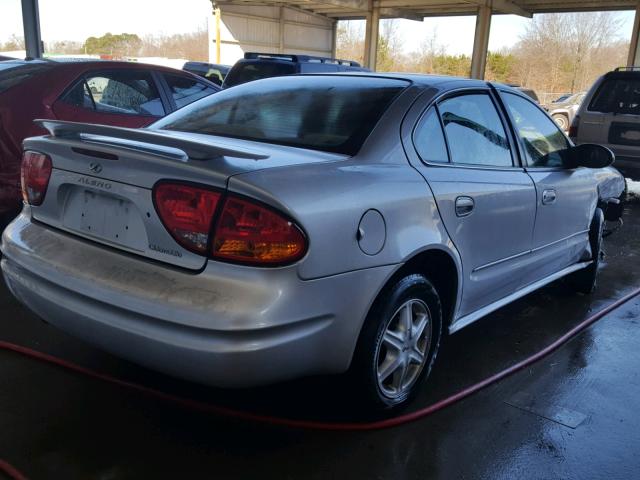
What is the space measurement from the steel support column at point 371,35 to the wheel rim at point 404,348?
31.8 m

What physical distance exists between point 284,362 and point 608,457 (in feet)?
4.87

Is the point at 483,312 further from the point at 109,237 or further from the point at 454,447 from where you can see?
the point at 109,237

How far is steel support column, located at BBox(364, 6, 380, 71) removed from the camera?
32688 mm

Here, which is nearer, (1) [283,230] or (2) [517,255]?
(1) [283,230]

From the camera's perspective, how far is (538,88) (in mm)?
48812

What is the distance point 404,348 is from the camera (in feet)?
9.04

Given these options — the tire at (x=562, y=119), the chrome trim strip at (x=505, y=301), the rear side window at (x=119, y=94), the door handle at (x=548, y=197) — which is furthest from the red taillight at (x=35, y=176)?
the tire at (x=562, y=119)

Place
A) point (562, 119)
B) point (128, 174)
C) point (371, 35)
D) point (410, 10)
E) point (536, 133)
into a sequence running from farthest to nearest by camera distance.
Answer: point (410, 10)
point (371, 35)
point (562, 119)
point (536, 133)
point (128, 174)

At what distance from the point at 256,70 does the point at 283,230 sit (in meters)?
8.65

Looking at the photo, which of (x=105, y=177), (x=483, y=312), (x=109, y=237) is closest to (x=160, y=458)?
(x=109, y=237)

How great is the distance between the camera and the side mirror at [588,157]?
397 cm

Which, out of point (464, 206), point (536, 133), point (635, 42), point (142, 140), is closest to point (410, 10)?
point (635, 42)

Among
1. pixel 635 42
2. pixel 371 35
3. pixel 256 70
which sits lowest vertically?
pixel 256 70

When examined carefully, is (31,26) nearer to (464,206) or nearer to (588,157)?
(588,157)
